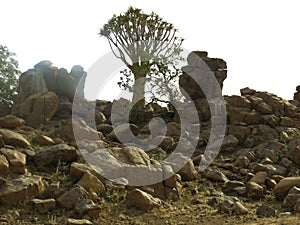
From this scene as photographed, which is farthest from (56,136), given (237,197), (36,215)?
(237,197)

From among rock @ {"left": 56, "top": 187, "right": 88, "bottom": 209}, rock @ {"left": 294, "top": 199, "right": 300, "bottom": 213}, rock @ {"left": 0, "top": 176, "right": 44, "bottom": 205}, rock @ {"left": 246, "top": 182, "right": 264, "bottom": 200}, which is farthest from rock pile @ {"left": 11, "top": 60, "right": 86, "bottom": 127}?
rock @ {"left": 294, "top": 199, "right": 300, "bottom": 213}

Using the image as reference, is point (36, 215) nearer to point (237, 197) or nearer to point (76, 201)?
point (76, 201)

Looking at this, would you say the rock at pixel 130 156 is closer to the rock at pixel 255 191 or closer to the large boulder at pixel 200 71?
the rock at pixel 255 191

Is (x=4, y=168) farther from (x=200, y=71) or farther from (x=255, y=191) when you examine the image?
(x=200, y=71)

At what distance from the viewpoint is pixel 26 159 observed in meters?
10.3

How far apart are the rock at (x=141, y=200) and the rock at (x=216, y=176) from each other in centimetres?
307

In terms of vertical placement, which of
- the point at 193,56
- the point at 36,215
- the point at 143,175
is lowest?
the point at 36,215

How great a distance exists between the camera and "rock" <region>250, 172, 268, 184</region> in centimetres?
1141

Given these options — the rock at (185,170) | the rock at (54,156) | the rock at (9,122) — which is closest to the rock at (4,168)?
the rock at (54,156)

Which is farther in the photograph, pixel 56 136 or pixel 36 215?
pixel 56 136

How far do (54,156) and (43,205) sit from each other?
2226mm

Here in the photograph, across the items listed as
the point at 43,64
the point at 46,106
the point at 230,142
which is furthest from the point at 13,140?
the point at 43,64

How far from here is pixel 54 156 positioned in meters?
10.3

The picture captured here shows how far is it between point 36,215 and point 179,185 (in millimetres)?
4125
